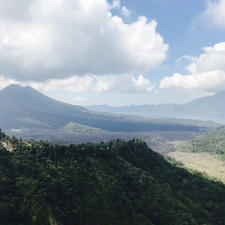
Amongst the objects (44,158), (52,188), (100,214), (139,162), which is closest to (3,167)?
(44,158)

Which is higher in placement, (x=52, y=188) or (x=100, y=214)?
(x=52, y=188)

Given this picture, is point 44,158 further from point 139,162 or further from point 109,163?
point 139,162

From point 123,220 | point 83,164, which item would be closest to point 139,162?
point 83,164

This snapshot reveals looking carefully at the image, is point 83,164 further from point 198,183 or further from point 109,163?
point 198,183

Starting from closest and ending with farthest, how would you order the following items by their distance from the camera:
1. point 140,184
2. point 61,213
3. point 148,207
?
point 61,213 < point 148,207 < point 140,184

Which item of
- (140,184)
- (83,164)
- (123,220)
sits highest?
(83,164)

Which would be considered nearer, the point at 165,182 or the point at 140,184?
the point at 140,184

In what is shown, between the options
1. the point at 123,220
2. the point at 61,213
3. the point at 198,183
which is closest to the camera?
the point at 61,213
